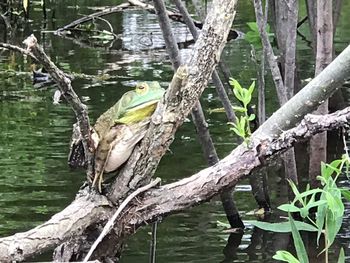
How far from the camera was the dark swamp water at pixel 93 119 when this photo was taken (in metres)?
4.77

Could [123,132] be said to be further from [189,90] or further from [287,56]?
[287,56]

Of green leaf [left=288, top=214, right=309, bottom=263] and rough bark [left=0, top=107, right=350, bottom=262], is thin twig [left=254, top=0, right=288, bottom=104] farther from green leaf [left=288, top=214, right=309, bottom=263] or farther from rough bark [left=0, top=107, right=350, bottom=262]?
green leaf [left=288, top=214, right=309, bottom=263]

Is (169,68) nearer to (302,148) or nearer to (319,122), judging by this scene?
(302,148)

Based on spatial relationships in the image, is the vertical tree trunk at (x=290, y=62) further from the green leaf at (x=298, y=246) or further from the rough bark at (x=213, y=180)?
the green leaf at (x=298, y=246)

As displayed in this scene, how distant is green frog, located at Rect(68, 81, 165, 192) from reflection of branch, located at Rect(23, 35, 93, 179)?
3.2 inches

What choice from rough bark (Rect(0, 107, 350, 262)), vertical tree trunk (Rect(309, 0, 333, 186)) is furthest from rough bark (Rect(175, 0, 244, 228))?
rough bark (Rect(0, 107, 350, 262))

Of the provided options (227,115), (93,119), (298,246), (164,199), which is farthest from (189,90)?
(93,119)

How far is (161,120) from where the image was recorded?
9.97 ft

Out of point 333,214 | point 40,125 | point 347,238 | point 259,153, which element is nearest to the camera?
point 333,214

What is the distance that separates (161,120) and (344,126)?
734mm

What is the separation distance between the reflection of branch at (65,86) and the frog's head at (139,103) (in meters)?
0.22

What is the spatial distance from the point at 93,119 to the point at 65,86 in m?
4.84

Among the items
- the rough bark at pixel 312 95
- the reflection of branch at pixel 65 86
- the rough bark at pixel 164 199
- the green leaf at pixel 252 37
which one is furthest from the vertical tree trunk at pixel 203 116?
the green leaf at pixel 252 37

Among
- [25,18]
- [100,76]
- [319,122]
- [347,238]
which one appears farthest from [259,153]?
[25,18]
